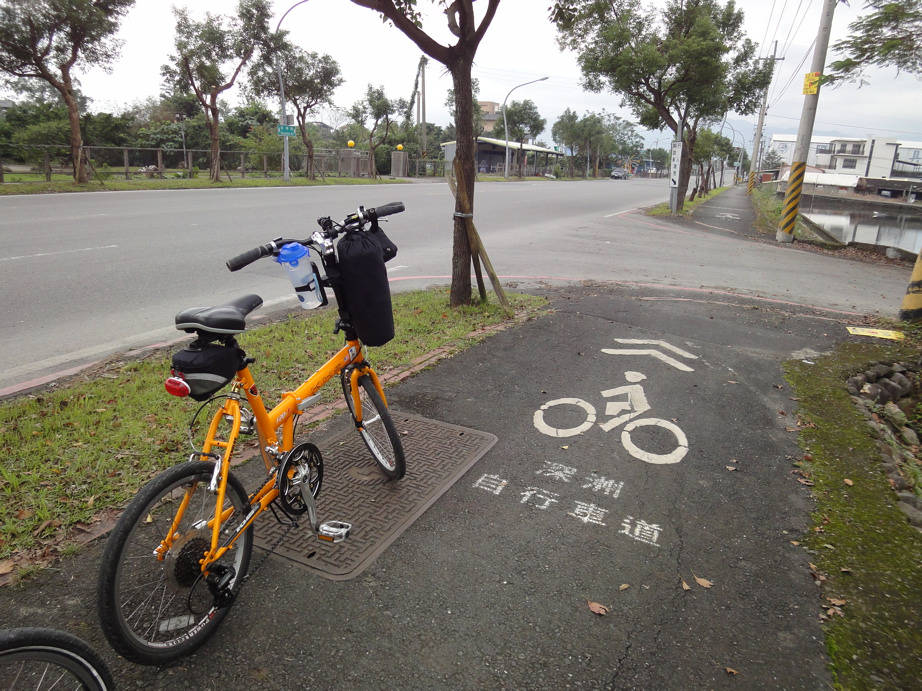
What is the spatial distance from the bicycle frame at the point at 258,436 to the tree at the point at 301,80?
30.1 metres

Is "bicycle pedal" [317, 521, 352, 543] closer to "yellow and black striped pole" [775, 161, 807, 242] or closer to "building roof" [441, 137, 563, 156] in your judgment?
"yellow and black striped pole" [775, 161, 807, 242]

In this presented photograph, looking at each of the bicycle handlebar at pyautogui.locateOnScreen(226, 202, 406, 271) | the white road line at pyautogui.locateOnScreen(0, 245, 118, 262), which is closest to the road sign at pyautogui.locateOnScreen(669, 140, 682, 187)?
the white road line at pyautogui.locateOnScreen(0, 245, 118, 262)

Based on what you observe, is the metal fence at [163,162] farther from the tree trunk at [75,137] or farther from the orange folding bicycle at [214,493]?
the orange folding bicycle at [214,493]

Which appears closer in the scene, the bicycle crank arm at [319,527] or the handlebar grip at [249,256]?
the handlebar grip at [249,256]

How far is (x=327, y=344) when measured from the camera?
233 inches

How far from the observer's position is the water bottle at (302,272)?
275 cm

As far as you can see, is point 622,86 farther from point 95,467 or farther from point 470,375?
point 95,467

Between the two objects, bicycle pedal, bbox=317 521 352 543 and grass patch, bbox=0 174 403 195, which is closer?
bicycle pedal, bbox=317 521 352 543

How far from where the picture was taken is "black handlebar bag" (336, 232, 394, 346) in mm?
2947

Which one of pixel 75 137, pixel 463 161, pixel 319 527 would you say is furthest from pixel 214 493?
pixel 75 137

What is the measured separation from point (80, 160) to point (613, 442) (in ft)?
74.6

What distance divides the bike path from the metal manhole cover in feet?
0.28

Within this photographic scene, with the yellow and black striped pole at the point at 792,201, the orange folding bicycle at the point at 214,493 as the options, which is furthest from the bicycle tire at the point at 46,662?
the yellow and black striped pole at the point at 792,201

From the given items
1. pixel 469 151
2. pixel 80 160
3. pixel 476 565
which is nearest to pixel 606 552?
pixel 476 565
